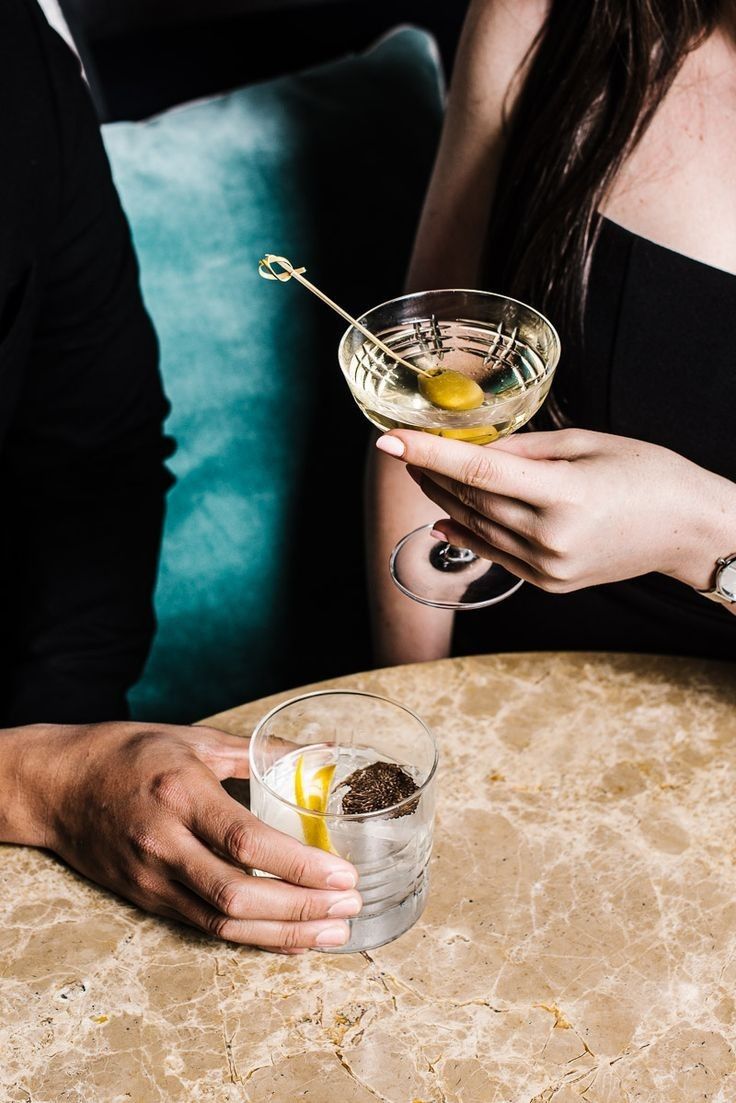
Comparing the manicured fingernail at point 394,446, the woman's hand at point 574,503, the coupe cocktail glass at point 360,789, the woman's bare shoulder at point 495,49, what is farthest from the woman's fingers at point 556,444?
the woman's bare shoulder at point 495,49

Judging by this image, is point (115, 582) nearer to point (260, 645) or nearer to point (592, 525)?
point (260, 645)

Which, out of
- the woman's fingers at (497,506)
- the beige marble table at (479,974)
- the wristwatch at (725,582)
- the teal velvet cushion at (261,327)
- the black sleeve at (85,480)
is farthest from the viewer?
the teal velvet cushion at (261,327)

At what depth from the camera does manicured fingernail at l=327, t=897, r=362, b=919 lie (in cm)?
81

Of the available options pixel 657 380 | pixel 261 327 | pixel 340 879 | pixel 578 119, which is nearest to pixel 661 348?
pixel 657 380

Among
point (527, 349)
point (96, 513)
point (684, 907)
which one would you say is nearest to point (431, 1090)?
point (684, 907)

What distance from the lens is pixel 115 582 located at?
1477 mm

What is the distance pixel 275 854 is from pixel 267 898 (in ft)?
0.12

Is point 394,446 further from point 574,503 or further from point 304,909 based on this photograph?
point 304,909

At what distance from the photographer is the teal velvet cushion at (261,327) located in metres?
1.62

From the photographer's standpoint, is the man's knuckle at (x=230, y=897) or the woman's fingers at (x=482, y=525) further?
the woman's fingers at (x=482, y=525)

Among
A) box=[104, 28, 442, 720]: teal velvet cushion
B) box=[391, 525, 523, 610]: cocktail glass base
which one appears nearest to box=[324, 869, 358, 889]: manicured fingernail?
box=[391, 525, 523, 610]: cocktail glass base

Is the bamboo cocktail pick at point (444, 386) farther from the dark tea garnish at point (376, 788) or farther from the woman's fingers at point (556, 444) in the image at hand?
the dark tea garnish at point (376, 788)

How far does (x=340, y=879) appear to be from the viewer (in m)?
0.80

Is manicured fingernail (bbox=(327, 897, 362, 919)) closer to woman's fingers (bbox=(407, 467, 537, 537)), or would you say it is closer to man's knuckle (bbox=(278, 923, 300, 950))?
man's knuckle (bbox=(278, 923, 300, 950))
